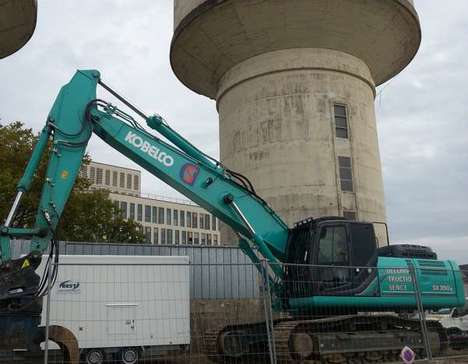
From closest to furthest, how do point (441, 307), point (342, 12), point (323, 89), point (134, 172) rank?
point (441, 307) → point (342, 12) → point (323, 89) → point (134, 172)

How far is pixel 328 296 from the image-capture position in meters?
10.7

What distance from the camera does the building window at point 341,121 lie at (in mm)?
20797

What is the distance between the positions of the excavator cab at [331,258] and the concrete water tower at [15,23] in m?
13.6

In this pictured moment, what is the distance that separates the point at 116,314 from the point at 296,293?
4.71 m

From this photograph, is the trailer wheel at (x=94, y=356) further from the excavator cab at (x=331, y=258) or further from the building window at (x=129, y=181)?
the building window at (x=129, y=181)

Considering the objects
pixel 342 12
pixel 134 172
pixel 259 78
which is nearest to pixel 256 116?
pixel 259 78

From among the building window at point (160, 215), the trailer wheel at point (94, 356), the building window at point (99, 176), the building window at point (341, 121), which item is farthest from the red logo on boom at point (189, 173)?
the building window at point (99, 176)

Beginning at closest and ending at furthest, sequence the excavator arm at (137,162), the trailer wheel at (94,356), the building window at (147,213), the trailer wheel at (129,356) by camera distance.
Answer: the excavator arm at (137,162) < the trailer wheel at (94,356) < the trailer wheel at (129,356) < the building window at (147,213)

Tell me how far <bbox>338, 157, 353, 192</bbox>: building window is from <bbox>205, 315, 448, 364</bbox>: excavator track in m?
8.83

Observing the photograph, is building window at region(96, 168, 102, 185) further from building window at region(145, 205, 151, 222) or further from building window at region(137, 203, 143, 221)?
building window at region(145, 205, 151, 222)

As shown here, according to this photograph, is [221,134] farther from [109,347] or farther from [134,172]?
[134,172]

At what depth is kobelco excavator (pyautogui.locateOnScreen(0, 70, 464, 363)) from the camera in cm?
1027

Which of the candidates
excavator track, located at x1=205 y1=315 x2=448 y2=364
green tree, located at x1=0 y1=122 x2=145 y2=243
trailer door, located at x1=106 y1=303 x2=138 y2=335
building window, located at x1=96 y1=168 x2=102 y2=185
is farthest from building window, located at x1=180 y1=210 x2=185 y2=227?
excavator track, located at x1=205 y1=315 x2=448 y2=364

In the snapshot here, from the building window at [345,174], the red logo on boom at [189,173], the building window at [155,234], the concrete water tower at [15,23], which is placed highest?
the building window at [155,234]
